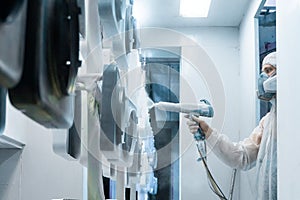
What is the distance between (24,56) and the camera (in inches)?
16.1

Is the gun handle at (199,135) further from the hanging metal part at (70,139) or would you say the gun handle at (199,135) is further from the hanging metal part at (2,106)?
the hanging metal part at (2,106)

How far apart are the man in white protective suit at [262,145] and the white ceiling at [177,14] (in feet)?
3.95

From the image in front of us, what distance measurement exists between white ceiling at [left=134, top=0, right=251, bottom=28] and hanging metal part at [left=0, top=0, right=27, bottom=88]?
3.45 m

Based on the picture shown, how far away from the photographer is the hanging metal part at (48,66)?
1.36 feet

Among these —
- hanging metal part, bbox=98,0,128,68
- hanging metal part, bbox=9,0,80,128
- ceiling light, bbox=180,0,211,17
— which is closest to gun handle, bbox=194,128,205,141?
ceiling light, bbox=180,0,211,17

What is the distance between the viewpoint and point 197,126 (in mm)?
2926

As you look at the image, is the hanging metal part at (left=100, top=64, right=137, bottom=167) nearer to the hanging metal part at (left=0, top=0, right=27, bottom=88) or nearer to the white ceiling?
the hanging metal part at (left=0, top=0, right=27, bottom=88)

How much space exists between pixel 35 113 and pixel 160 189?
435 centimetres

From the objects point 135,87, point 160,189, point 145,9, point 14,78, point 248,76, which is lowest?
point 160,189

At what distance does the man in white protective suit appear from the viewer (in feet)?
8.82

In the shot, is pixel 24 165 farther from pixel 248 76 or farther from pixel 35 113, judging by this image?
pixel 35 113

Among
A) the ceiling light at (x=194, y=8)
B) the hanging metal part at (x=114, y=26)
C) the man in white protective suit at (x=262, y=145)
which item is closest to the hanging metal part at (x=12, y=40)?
the hanging metal part at (x=114, y=26)

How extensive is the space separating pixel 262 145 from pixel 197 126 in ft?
1.36

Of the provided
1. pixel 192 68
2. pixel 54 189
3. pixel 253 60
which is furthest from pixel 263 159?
pixel 192 68
